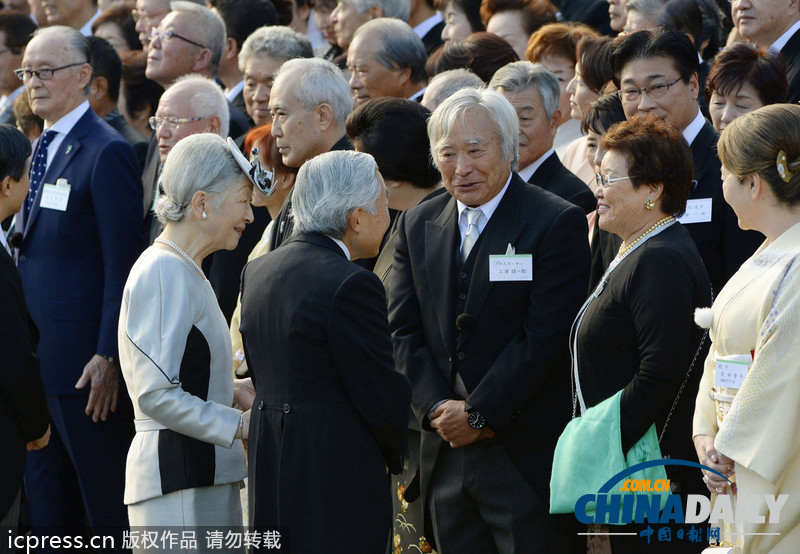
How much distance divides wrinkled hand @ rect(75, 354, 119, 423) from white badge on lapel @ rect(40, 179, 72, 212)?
33.4 inches

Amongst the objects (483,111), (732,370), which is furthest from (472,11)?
(732,370)

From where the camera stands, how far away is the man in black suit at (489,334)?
13.3 ft

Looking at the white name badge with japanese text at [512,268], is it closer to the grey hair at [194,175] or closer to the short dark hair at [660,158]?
the short dark hair at [660,158]

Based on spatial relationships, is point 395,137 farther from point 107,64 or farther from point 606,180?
point 107,64

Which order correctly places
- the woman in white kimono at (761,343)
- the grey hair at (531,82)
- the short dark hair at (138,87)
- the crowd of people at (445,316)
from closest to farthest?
the woman in white kimono at (761,343) → the crowd of people at (445,316) → the grey hair at (531,82) → the short dark hair at (138,87)

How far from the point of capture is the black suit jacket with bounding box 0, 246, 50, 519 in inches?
170

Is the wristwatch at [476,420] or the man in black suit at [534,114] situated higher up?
the man in black suit at [534,114]

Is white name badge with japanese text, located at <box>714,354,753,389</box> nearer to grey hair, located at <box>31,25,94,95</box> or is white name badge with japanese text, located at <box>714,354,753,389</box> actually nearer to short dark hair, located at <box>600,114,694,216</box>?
short dark hair, located at <box>600,114,694,216</box>

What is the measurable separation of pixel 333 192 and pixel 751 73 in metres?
2.12

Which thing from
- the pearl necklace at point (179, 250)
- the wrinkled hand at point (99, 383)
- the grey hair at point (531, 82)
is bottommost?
the wrinkled hand at point (99, 383)

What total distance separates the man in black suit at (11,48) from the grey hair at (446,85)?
13.9ft

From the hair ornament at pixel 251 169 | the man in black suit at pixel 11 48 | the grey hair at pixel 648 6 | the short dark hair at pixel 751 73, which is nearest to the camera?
the hair ornament at pixel 251 169

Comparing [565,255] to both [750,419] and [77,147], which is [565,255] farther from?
[77,147]

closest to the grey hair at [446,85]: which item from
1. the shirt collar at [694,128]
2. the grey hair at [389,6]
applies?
the shirt collar at [694,128]
